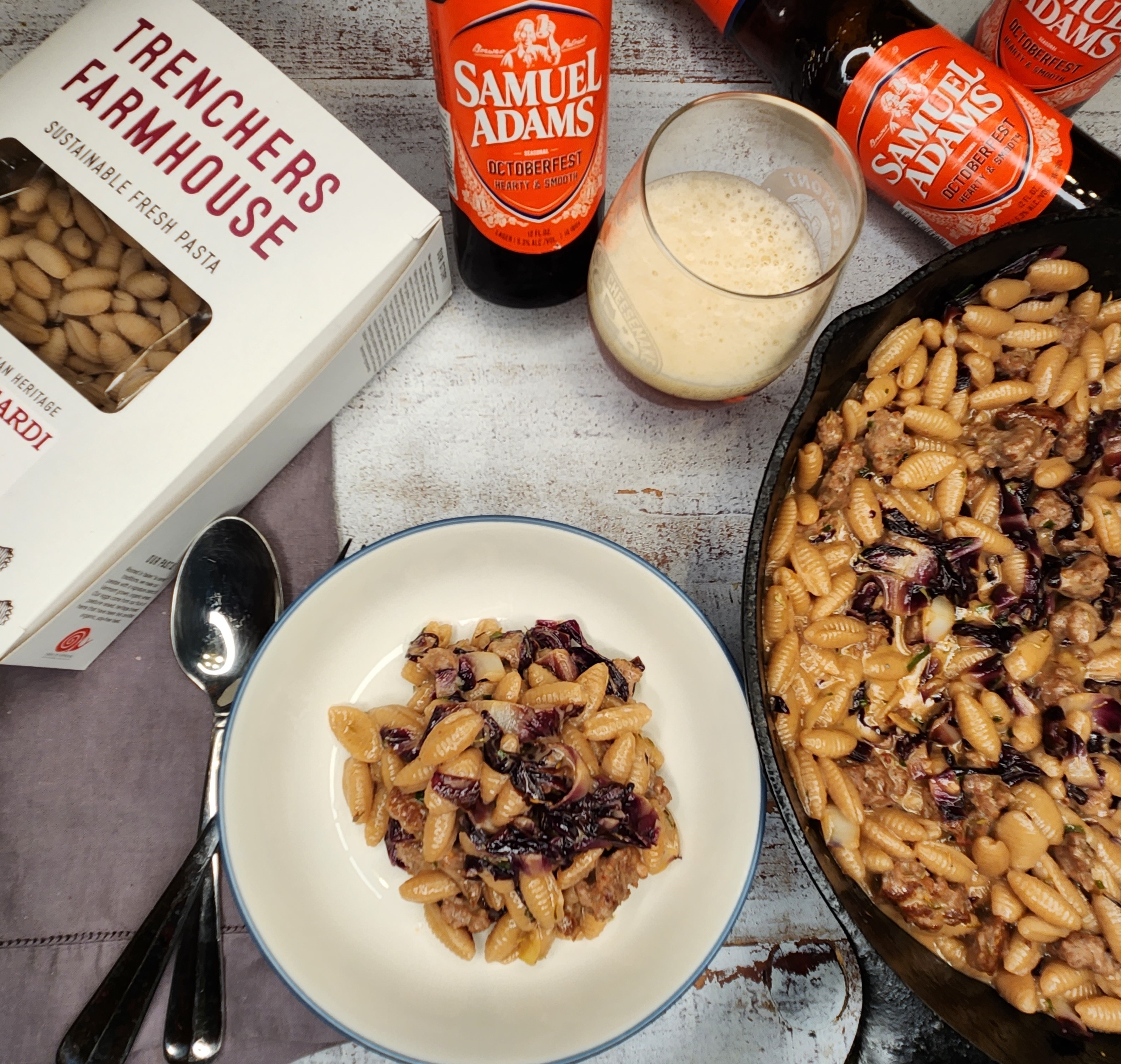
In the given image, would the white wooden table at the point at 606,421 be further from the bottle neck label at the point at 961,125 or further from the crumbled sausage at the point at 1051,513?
the crumbled sausage at the point at 1051,513

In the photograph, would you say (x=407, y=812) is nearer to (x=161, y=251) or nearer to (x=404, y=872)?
(x=404, y=872)

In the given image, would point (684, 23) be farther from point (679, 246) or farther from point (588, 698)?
point (588, 698)

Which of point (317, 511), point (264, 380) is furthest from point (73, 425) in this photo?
point (317, 511)

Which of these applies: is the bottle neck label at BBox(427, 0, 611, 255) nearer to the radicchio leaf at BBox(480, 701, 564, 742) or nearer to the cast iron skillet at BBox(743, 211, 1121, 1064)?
the cast iron skillet at BBox(743, 211, 1121, 1064)

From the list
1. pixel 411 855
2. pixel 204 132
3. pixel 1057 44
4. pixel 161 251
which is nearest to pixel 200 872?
pixel 411 855

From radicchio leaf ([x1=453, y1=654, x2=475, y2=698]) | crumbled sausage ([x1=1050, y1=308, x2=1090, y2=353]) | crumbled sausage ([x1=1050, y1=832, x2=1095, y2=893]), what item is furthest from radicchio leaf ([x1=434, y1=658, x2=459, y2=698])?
crumbled sausage ([x1=1050, y1=308, x2=1090, y2=353])
